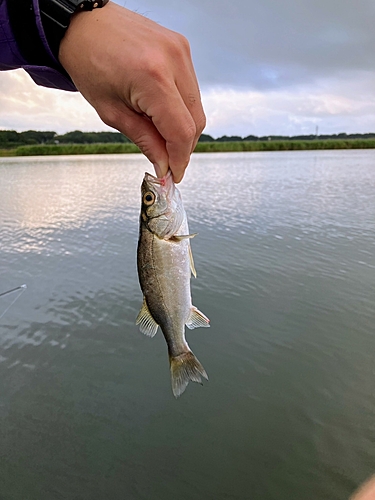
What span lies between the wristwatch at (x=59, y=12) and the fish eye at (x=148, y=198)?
3.48 ft

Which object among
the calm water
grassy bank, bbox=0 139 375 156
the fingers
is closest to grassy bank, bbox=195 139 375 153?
grassy bank, bbox=0 139 375 156

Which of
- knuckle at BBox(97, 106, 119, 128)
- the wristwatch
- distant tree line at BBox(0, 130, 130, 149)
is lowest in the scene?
distant tree line at BBox(0, 130, 130, 149)

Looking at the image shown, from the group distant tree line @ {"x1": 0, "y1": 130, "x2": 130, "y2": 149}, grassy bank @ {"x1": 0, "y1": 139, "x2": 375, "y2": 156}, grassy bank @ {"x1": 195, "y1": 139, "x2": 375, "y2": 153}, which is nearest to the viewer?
distant tree line @ {"x1": 0, "y1": 130, "x2": 130, "y2": 149}

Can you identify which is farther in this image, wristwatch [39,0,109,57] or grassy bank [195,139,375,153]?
grassy bank [195,139,375,153]

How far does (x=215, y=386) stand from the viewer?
4996 millimetres

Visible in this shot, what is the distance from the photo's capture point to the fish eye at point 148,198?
2.32m

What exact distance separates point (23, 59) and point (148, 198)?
101 cm

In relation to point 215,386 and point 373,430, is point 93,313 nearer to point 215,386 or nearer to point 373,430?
point 215,386

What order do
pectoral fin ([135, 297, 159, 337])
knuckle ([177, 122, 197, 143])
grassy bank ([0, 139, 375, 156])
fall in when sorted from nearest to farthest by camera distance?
knuckle ([177, 122, 197, 143])
pectoral fin ([135, 297, 159, 337])
grassy bank ([0, 139, 375, 156])

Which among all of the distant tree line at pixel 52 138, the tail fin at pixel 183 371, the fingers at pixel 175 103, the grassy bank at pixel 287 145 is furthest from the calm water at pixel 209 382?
the grassy bank at pixel 287 145

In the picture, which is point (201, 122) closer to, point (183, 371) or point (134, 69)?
point (134, 69)

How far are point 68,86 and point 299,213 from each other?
41.1ft

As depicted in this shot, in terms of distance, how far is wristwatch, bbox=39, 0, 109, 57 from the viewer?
1335 millimetres

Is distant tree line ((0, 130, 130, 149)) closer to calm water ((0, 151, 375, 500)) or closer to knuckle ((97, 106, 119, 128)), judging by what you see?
calm water ((0, 151, 375, 500))
